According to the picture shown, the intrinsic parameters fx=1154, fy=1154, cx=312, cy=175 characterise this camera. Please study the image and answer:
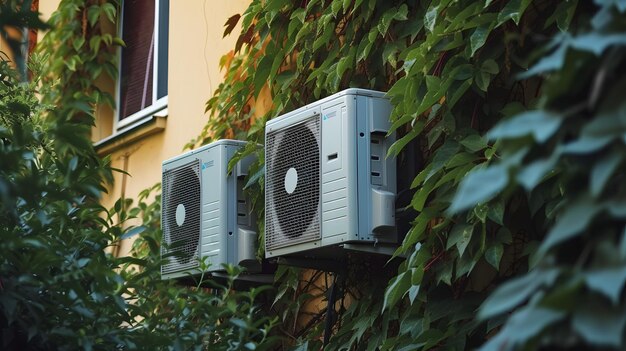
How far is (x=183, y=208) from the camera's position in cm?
465

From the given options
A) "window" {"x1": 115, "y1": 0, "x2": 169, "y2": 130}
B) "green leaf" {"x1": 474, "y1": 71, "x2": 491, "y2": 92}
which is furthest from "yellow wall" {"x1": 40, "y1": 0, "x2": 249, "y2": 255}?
"green leaf" {"x1": 474, "y1": 71, "x2": 491, "y2": 92}

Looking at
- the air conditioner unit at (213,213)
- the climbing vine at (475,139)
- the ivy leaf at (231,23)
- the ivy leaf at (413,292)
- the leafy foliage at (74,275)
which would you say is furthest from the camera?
the ivy leaf at (231,23)

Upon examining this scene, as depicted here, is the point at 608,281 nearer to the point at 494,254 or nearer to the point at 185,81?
the point at 494,254

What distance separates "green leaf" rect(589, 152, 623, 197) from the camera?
122 centimetres

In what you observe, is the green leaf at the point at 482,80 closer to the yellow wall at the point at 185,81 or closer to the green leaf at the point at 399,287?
the green leaf at the point at 399,287

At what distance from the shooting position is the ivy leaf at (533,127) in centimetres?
127

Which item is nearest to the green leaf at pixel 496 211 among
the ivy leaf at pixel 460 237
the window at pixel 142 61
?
the ivy leaf at pixel 460 237

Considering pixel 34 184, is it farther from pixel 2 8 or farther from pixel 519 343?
pixel 519 343

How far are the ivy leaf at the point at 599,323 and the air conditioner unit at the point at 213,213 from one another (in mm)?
3185

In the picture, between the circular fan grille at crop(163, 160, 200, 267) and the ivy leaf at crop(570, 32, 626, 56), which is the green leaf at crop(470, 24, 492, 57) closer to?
the circular fan grille at crop(163, 160, 200, 267)

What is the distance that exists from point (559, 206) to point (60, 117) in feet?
4.73

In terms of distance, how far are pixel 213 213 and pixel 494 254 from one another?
5.02ft

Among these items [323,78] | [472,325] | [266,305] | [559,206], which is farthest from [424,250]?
[266,305]

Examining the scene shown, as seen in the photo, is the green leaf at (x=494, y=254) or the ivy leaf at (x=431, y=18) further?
the ivy leaf at (x=431, y=18)
